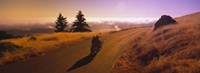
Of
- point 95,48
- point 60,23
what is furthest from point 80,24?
point 95,48

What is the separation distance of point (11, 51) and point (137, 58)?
11.7 metres

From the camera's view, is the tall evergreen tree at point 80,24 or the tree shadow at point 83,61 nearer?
the tree shadow at point 83,61

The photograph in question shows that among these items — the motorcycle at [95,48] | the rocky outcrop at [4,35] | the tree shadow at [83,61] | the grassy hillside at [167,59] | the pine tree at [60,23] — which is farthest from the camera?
the pine tree at [60,23]

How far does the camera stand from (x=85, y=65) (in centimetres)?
1805

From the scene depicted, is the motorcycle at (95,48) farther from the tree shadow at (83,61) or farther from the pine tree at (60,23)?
the pine tree at (60,23)

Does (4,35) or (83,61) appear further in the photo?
(4,35)

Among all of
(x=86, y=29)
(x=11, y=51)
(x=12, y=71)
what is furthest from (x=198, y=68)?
(x=86, y=29)

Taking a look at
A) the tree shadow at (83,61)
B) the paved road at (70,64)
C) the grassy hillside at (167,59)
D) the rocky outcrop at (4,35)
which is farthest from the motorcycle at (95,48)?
the rocky outcrop at (4,35)

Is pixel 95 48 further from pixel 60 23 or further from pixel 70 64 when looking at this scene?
pixel 60 23

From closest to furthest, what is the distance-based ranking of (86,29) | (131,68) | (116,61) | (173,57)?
(173,57) → (131,68) → (116,61) → (86,29)

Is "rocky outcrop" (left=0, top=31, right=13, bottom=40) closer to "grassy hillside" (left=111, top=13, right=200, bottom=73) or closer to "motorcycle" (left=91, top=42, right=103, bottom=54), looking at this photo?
"motorcycle" (left=91, top=42, right=103, bottom=54)

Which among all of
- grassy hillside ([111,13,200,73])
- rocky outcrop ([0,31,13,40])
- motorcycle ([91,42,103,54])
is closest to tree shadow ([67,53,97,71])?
motorcycle ([91,42,103,54])

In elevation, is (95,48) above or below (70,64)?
above

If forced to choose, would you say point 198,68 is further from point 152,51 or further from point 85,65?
point 85,65
